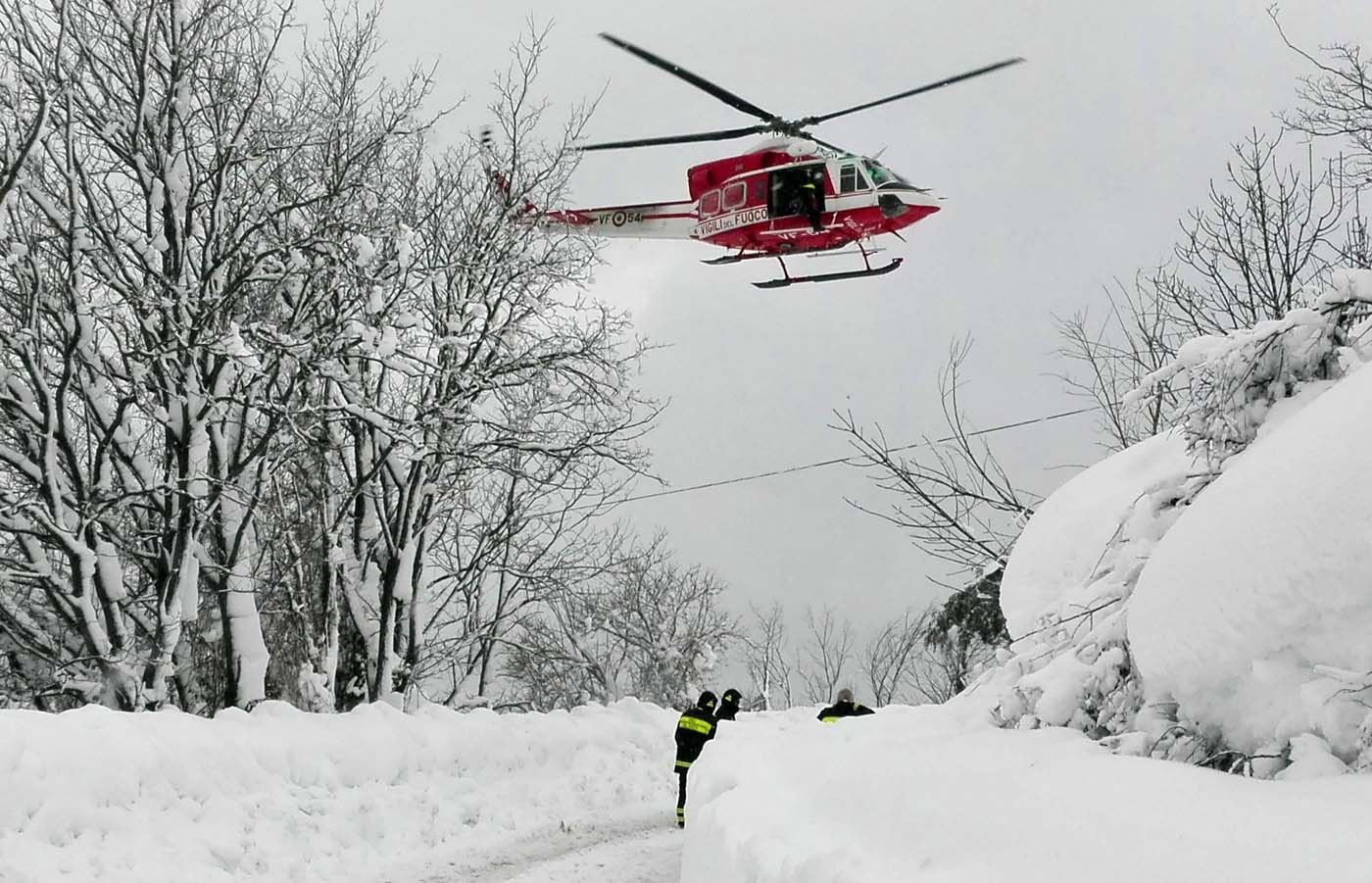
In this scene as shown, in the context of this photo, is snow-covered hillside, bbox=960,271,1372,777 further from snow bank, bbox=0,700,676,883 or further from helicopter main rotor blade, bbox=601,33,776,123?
helicopter main rotor blade, bbox=601,33,776,123

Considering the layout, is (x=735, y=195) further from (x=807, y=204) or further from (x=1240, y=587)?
(x=1240, y=587)

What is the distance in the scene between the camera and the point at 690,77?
48.9 feet

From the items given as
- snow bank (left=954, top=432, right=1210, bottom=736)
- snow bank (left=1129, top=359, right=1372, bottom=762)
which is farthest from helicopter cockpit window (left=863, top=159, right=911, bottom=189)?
snow bank (left=1129, top=359, right=1372, bottom=762)

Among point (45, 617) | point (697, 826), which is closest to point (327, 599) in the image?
point (45, 617)

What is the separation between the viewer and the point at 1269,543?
145 inches

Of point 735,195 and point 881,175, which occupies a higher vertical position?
point 735,195

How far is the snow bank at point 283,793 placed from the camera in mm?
8297

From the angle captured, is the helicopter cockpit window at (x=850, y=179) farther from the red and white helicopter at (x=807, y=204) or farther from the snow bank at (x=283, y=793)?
the snow bank at (x=283, y=793)

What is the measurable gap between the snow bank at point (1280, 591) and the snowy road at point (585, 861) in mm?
6415

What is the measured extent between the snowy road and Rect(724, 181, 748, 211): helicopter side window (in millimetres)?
11403

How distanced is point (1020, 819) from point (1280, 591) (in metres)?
1.14

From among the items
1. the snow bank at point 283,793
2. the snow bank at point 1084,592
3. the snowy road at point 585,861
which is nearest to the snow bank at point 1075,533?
the snow bank at point 1084,592

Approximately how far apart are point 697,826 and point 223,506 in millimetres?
A: 8550

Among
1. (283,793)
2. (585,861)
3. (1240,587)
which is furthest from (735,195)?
(1240,587)
